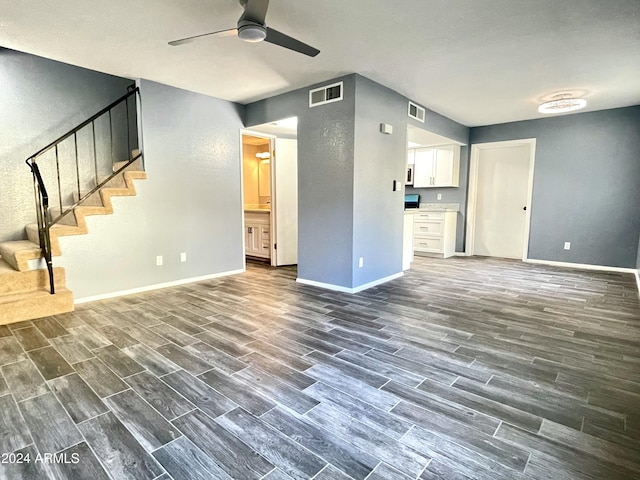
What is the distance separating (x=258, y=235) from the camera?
6055 mm

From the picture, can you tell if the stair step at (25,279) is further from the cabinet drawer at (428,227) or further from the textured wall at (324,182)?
the cabinet drawer at (428,227)

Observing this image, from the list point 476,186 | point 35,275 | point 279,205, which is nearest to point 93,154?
point 35,275

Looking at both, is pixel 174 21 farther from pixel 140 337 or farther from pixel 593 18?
pixel 593 18

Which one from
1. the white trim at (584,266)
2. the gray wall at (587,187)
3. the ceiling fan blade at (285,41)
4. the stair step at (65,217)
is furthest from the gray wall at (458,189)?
the stair step at (65,217)

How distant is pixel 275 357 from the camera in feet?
7.61

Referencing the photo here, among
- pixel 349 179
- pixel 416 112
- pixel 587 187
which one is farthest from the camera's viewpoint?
pixel 587 187

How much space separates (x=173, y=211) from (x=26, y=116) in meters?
1.98

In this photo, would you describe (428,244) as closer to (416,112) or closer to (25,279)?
(416,112)

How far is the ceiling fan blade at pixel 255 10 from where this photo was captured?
2.02 m

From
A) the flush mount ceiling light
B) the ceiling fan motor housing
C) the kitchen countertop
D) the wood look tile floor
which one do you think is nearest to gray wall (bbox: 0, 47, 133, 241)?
the wood look tile floor

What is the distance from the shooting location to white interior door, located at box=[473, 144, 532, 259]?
623 cm

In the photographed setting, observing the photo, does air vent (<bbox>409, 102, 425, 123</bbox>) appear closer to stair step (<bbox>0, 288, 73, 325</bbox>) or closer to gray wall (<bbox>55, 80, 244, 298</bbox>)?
gray wall (<bbox>55, 80, 244, 298</bbox>)

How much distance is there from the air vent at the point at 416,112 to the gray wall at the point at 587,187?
2322 millimetres

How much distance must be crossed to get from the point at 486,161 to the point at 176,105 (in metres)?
5.72
